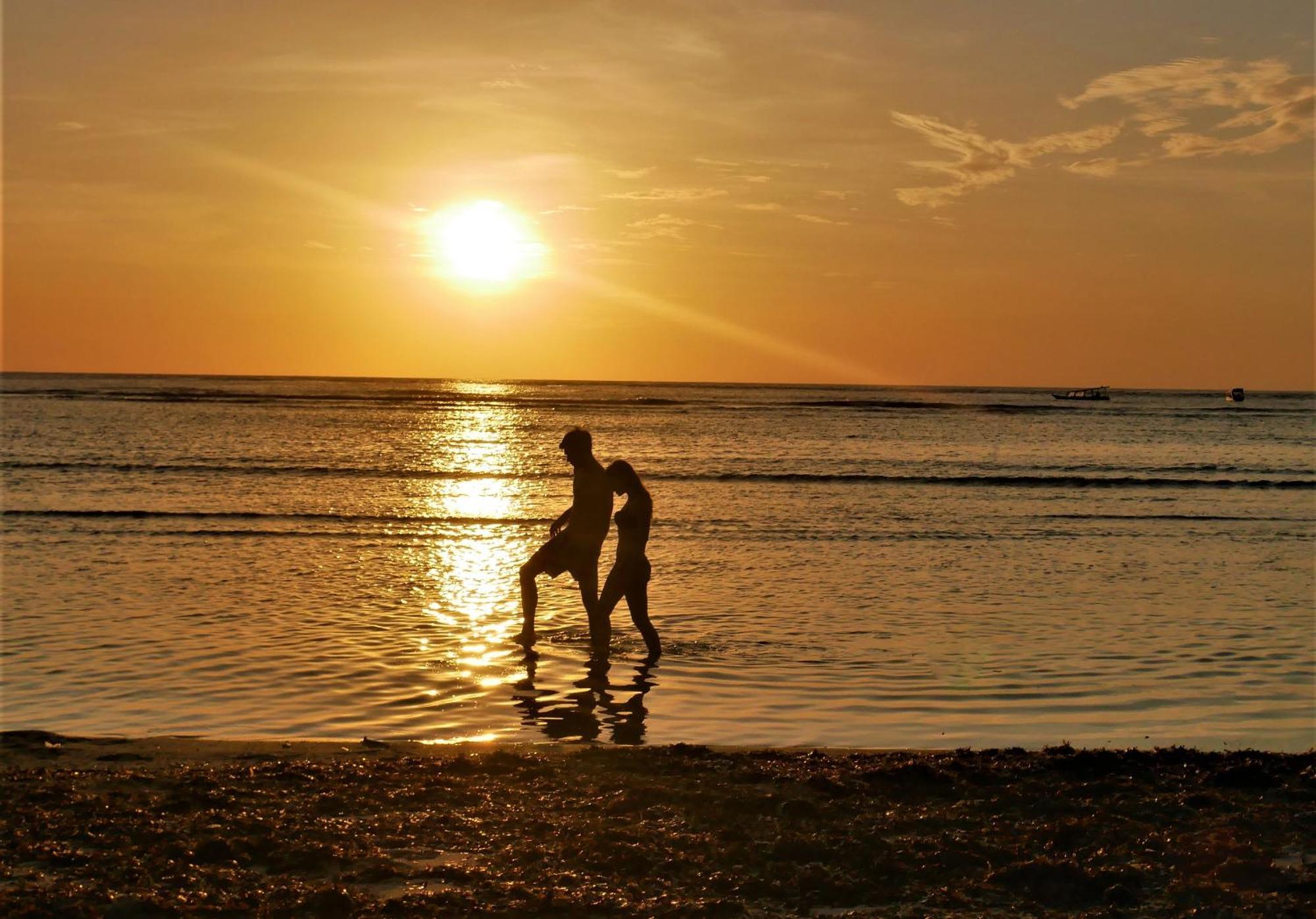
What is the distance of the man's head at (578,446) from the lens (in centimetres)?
1077

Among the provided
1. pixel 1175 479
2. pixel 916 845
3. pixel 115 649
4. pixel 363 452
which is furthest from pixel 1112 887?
pixel 363 452

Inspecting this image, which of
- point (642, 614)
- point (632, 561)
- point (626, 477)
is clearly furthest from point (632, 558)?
point (626, 477)

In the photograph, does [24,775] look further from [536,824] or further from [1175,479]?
[1175,479]

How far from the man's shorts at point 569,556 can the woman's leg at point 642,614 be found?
15.5 inches

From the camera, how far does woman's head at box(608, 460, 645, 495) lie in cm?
1073

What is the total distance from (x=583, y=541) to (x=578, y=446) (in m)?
0.91

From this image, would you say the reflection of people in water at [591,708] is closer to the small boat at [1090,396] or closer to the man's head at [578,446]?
the man's head at [578,446]

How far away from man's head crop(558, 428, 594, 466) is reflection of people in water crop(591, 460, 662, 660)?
0.28m

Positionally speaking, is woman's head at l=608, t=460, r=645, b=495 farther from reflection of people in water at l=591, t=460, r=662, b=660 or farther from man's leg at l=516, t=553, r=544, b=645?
man's leg at l=516, t=553, r=544, b=645

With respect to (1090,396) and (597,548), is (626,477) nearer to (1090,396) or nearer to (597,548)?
(597,548)

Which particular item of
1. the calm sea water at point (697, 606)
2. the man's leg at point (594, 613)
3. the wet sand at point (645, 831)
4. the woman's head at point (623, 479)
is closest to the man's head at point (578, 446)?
the woman's head at point (623, 479)

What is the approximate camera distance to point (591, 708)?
8961mm

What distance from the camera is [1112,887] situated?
16.9 feet

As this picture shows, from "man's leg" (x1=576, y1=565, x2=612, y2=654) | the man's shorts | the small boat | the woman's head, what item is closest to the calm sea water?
"man's leg" (x1=576, y1=565, x2=612, y2=654)
